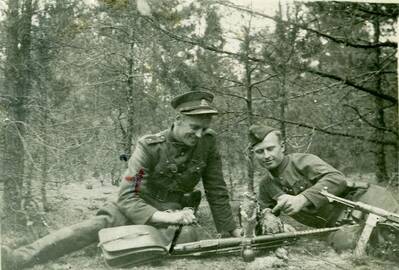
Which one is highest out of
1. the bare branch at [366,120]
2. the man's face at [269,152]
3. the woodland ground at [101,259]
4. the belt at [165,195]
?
the bare branch at [366,120]

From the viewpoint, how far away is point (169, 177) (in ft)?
7.86

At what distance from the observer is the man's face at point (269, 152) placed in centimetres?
257

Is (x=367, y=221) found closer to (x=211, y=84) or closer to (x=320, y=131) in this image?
(x=320, y=131)

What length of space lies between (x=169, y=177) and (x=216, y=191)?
24 centimetres

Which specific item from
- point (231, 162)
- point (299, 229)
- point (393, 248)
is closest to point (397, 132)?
point (393, 248)

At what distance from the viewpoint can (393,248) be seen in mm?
2656

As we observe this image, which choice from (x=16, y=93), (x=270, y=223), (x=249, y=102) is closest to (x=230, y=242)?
(x=270, y=223)

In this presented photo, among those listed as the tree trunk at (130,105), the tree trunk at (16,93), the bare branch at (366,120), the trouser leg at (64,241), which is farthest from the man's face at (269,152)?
the tree trunk at (16,93)

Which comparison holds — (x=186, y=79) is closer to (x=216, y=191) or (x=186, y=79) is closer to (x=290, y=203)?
(x=216, y=191)

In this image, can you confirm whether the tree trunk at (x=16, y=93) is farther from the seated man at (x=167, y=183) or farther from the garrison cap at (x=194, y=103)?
the garrison cap at (x=194, y=103)

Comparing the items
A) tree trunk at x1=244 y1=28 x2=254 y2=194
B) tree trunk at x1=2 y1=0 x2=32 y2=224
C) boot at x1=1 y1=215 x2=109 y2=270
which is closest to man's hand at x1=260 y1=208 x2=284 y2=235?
tree trunk at x1=244 y1=28 x2=254 y2=194

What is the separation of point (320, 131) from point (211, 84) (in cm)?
67

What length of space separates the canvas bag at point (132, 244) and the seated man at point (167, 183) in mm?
40

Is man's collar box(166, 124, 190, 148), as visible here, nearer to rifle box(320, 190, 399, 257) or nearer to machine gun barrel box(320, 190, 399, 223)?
rifle box(320, 190, 399, 257)
